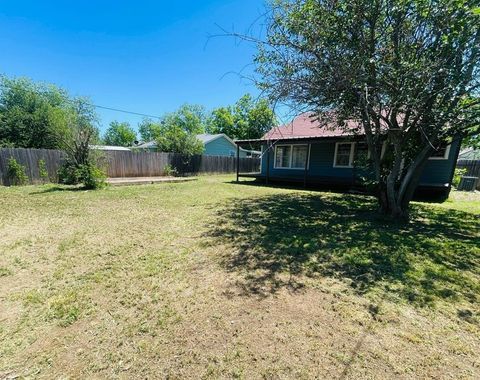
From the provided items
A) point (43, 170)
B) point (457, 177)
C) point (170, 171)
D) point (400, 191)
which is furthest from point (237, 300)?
point (170, 171)

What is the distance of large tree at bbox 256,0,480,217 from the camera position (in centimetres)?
408

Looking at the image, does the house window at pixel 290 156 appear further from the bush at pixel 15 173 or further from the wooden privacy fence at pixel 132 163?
the bush at pixel 15 173

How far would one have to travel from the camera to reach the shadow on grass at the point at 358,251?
291cm

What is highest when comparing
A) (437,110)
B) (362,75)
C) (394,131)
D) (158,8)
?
(158,8)

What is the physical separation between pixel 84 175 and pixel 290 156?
33.2 ft

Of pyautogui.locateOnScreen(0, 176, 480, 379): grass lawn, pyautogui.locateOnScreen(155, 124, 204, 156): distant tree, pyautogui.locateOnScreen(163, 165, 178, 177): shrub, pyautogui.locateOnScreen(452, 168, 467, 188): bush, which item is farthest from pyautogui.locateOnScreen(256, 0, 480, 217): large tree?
pyautogui.locateOnScreen(155, 124, 204, 156): distant tree

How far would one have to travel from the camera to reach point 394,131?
5.31 meters

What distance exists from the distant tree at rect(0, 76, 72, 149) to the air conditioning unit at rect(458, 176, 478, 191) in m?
25.3

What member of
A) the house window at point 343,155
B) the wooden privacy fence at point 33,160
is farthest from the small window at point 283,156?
the wooden privacy fence at point 33,160

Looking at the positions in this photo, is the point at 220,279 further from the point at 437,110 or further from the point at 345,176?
the point at 345,176

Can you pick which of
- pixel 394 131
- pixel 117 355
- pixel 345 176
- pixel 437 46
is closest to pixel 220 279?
pixel 117 355

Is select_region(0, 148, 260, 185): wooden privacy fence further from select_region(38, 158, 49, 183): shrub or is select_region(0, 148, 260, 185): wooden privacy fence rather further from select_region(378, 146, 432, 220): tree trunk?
select_region(378, 146, 432, 220): tree trunk

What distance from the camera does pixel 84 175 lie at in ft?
31.9

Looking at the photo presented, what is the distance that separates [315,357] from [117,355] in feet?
5.08
